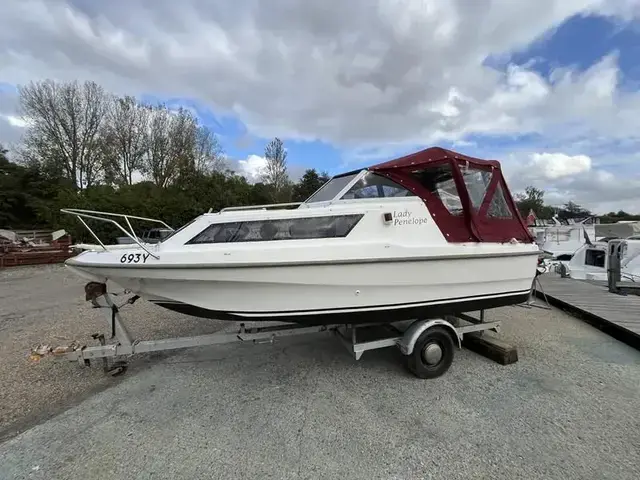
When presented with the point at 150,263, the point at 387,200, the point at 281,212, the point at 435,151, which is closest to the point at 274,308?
the point at 281,212

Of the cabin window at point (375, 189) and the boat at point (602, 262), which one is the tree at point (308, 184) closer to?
the boat at point (602, 262)

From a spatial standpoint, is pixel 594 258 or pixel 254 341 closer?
pixel 254 341

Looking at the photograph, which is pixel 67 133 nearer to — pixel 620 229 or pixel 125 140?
pixel 125 140

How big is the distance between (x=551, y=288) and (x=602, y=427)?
622 centimetres

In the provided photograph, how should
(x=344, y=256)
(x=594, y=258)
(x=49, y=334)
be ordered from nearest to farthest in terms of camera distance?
(x=344, y=256), (x=49, y=334), (x=594, y=258)

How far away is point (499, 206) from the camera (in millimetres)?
4094

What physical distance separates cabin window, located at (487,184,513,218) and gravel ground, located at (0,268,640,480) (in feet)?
5.60

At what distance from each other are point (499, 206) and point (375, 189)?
1548 mm

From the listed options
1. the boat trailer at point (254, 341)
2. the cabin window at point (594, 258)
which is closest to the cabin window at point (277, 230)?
the boat trailer at point (254, 341)

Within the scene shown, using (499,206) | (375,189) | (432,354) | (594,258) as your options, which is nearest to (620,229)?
(594,258)

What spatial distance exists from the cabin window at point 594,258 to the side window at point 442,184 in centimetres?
997

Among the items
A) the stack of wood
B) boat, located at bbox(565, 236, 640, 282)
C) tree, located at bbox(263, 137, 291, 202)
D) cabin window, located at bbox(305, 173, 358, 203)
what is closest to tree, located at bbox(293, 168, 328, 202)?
tree, located at bbox(263, 137, 291, 202)

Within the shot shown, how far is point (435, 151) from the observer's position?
12.6 feet

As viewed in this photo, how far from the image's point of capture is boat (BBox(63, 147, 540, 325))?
10.1ft
